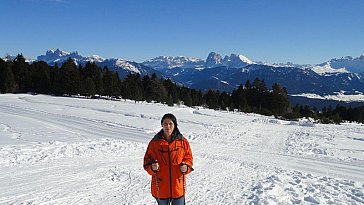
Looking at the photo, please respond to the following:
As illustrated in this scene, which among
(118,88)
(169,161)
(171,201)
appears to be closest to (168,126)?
(169,161)

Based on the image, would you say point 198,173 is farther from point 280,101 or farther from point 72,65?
point 280,101

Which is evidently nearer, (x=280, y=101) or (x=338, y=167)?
(x=338, y=167)

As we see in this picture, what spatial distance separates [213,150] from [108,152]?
5.36 meters

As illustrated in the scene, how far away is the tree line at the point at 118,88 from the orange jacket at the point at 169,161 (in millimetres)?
56712

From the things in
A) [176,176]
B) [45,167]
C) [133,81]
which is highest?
[133,81]

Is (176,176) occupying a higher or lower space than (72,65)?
lower

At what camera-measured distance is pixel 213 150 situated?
17.4 m

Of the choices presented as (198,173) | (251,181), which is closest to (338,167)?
(251,181)

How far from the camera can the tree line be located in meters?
68.7

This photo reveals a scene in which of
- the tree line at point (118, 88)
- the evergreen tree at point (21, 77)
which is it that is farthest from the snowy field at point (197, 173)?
the evergreen tree at point (21, 77)

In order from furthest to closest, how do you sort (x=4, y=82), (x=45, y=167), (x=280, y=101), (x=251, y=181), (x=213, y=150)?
(x=280, y=101) → (x=4, y=82) → (x=213, y=150) → (x=45, y=167) → (x=251, y=181)

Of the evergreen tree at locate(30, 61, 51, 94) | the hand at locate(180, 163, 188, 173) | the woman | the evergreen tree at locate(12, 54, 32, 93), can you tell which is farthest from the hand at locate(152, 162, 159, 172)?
the evergreen tree at locate(12, 54, 32, 93)

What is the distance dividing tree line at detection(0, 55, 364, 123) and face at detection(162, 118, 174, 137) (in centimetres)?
5686

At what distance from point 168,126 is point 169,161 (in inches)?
22.3
